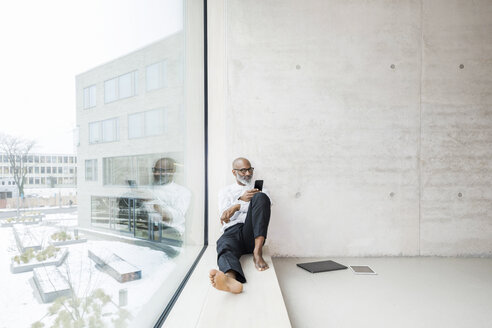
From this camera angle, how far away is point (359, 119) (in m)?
3.48

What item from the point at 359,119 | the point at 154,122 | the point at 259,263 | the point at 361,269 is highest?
the point at 359,119

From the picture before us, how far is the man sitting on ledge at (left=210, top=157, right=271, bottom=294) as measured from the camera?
2.00m

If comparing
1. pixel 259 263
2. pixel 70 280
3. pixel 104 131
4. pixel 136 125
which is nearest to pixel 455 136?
pixel 259 263

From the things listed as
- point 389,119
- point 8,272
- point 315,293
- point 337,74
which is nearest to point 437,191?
point 389,119

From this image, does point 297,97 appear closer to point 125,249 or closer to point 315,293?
point 315,293

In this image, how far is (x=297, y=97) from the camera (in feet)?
11.3

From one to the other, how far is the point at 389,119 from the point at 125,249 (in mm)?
3272

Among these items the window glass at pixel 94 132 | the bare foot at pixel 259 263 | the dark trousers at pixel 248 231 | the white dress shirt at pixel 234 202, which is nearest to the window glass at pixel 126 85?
the window glass at pixel 94 132

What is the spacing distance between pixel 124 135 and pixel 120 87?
0.19 metres

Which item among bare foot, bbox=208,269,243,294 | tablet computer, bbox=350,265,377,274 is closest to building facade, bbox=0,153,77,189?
bare foot, bbox=208,269,243,294

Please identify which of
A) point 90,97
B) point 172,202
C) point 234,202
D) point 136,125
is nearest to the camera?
point 90,97

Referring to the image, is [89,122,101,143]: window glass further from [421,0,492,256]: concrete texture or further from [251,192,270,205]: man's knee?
[421,0,492,256]: concrete texture

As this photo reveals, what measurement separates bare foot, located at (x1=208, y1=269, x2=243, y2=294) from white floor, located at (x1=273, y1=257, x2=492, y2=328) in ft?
1.40

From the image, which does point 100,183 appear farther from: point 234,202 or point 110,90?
point 234,202
